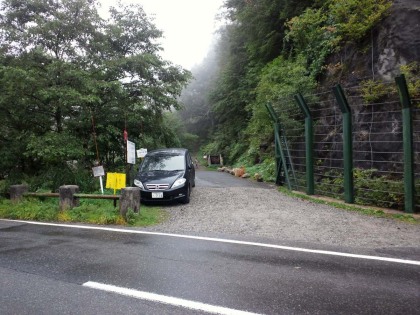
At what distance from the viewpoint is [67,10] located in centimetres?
1026

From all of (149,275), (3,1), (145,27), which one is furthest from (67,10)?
(149,275)

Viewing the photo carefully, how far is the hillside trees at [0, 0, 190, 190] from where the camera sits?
30.1 feet

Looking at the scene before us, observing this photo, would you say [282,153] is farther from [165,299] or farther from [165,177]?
[165,299]

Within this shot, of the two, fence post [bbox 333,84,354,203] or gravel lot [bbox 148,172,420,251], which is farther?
fence post [bbox 333,84,354,203]

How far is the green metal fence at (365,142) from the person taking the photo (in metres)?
6.71

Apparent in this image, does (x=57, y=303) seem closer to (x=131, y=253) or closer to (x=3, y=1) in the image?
(x=131, y=253)

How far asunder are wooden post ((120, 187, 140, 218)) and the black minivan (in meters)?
1.41

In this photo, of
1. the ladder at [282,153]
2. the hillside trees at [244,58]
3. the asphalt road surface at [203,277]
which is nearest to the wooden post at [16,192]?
the asphalt road surface at [203,277]

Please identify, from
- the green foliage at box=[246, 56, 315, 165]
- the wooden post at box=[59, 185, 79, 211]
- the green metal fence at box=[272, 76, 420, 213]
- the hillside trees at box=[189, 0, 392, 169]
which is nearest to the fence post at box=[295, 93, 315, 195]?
the green metal fence at box=[272, 76, 420, 213]

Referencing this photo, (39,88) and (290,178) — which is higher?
(39,88)

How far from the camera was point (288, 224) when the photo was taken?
6402 millimetres

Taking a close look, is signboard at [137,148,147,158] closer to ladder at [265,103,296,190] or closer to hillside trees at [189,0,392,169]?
ladder at [265,103,296,190]

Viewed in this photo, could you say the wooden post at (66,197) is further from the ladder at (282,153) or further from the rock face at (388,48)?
the rock face at (388,48)

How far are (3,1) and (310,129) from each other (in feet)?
37.7
